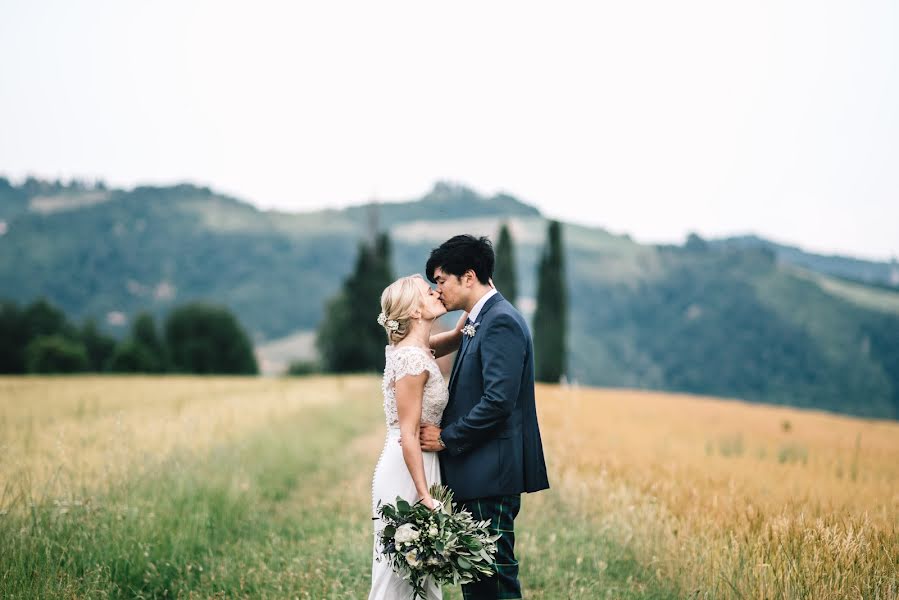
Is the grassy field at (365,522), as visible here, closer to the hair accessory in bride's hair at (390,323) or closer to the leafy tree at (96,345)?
the hair accessory in bride's hair at (390,323)

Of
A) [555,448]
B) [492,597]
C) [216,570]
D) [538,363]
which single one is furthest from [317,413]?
[538,363]

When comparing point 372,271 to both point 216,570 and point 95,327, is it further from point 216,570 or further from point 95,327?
point 216,570

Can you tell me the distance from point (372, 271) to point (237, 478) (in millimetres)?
43479

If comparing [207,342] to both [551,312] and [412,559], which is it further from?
[412,559]

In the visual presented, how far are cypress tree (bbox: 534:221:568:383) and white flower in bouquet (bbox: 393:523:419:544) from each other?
4081 cm

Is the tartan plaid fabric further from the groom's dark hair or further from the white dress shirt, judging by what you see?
the groom's dark hair

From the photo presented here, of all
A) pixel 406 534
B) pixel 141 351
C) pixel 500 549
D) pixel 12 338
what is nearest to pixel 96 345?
pixel 12 338

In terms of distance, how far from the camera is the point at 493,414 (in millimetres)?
3848

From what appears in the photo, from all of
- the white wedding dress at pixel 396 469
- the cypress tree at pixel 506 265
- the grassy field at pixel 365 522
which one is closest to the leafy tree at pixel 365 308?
the cypress tree at pixel 506 265

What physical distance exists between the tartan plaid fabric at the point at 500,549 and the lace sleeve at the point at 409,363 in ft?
2.87

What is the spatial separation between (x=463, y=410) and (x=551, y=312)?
1671 inches

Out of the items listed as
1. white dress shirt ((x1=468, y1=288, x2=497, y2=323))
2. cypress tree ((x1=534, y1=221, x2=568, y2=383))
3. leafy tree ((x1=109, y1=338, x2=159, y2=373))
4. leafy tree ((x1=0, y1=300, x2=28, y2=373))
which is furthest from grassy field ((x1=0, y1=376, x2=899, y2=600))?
leafy tree ((x1=0, y1=300, x2=28, y2=373))

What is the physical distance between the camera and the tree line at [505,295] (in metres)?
44.8

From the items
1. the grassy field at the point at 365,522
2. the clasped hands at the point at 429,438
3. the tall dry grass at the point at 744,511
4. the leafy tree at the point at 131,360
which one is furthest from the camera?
the leafy tree at the point at 131,360
